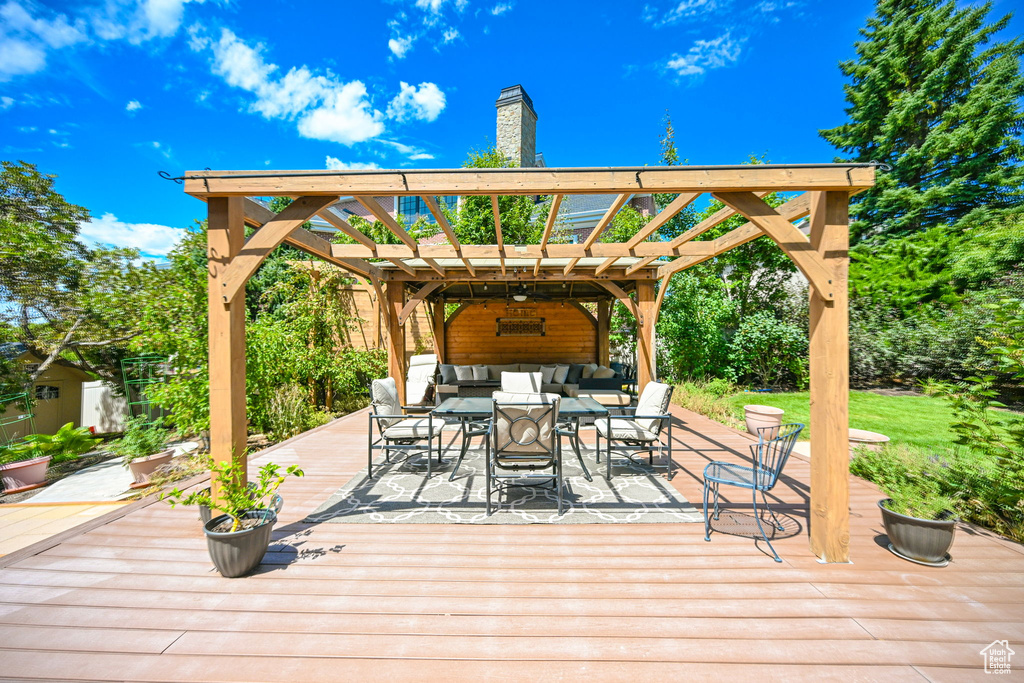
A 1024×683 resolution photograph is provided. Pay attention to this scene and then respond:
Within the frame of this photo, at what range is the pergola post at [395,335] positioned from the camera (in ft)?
23.2

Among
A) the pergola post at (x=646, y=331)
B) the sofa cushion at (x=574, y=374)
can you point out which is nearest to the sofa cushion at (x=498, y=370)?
the sofa cushion at (x=574, y=374)

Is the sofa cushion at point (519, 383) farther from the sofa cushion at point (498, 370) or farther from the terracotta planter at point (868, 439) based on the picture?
the terracotta planter at point (868, 439)

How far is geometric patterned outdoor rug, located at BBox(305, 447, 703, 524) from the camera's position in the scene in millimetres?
3217

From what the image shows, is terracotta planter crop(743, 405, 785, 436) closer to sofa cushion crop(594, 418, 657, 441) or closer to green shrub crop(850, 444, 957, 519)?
green shrub crop(850, 444, 957, 519)

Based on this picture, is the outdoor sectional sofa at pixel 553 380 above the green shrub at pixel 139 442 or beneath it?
above

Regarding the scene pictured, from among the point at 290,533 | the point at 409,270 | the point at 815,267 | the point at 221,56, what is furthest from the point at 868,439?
the point at 221,56

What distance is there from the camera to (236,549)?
2.38 m

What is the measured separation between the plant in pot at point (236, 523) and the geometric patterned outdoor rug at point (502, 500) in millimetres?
663

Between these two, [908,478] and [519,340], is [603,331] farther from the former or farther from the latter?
[908,478]

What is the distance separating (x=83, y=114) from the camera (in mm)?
12719

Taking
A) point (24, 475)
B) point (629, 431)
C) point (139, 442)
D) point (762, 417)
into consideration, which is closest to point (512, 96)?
point (762, 417)

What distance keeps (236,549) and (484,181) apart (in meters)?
2.76

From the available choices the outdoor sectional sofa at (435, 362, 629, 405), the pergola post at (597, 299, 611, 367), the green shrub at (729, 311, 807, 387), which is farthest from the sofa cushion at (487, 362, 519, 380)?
the green shrub at (729, 311, 807, 387)

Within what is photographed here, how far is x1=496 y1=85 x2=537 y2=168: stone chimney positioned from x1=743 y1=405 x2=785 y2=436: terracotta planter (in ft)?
41.8
